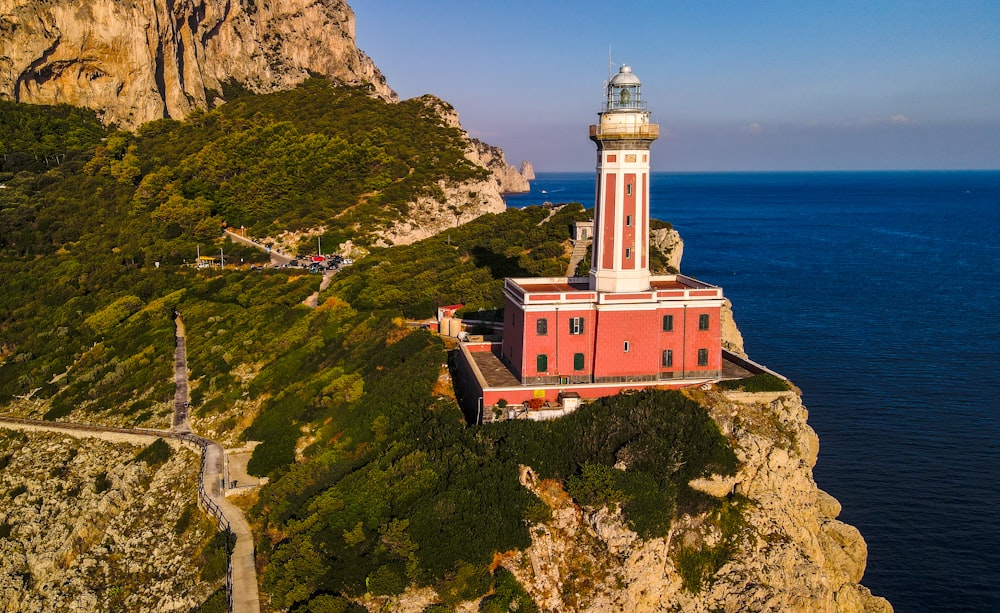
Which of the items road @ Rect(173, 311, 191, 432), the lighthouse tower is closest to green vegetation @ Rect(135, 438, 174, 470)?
road @ Rect(173, 311, 191, 432)

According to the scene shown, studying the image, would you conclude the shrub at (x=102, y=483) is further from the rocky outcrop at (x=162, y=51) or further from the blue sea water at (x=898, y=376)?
the rocky outcrop at (x=162, y=51)

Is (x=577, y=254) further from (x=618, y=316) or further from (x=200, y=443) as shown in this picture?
(x=200, y=443)

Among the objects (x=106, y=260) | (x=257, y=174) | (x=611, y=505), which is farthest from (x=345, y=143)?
(x=611, y=505)

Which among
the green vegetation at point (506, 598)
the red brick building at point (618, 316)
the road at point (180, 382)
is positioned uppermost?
the red brick building at point (618, 316)

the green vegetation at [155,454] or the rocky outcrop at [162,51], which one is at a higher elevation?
the rocky outcrop at [162,51]

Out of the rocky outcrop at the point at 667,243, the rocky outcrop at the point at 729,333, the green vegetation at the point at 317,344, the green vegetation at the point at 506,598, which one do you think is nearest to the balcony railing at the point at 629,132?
the green vegetation at the point at 317,344

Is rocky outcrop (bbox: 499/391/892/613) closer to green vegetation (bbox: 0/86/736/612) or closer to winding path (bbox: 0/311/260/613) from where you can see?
green vegetation (bbox: 0/86/736/612)

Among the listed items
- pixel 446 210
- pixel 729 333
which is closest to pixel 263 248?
pixel 446 210
